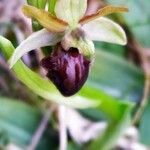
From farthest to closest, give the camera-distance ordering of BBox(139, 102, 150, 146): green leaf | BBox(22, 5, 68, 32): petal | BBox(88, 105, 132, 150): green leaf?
BBox(139, 102, 150, 146): green leaf < BBox(88, 105, 132, 150): green leaf < BBox(22, 5, 68, 32): petal

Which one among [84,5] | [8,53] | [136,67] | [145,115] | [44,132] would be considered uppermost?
[136,67]

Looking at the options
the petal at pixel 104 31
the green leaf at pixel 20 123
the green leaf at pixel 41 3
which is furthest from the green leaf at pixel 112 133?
the green leaf at pixel 41 3

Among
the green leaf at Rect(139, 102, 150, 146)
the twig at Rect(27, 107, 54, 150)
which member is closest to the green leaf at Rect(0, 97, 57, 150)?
the twig at Rect(27, 107, 54, 150)

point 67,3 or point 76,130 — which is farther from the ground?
point 76,130

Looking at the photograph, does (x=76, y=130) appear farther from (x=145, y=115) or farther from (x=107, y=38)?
(x=107, y=38)

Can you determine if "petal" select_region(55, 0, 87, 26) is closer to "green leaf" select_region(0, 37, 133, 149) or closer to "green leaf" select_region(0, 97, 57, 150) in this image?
"green leaf" select_region(0, 37, 133, 149)

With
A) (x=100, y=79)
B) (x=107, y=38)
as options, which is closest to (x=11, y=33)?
(x=100, y=79)

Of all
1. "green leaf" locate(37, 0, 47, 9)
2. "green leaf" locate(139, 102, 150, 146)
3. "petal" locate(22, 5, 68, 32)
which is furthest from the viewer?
"green leaf" locate(139, 102, 150, 146)
